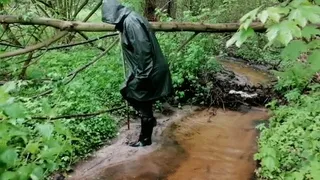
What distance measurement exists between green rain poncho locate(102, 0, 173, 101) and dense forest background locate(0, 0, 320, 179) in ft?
1.43

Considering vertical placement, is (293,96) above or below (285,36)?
below

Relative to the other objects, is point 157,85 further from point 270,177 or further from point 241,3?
point 241,3

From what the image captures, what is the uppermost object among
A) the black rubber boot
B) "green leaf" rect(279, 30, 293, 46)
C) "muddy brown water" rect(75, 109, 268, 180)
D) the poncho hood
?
"green leaf" rect(279, 30, 293, 46)

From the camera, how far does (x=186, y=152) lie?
6555 mm

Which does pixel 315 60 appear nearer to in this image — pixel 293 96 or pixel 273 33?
pixel 273 33

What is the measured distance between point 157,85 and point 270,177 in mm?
2318

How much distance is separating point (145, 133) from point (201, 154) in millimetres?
1024

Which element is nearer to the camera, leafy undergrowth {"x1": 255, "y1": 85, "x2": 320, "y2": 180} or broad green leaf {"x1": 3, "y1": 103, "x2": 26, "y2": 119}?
broad green leaf {"x1": 3, "y1": 103, "x2": 26, "y2": 119}

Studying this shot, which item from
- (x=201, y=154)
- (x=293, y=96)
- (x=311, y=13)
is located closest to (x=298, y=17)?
(x=311, y=13)

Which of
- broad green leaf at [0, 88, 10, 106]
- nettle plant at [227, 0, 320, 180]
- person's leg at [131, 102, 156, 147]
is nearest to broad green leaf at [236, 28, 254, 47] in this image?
nettle plant at [227, 0, 320, 180]

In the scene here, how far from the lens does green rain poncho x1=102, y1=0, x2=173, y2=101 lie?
19.4ft

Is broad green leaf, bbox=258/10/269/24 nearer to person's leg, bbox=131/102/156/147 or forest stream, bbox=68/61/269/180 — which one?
forest stream, bbox=68/61/269/180

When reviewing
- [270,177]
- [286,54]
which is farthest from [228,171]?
[286,54]

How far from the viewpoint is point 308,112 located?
21.7ft
